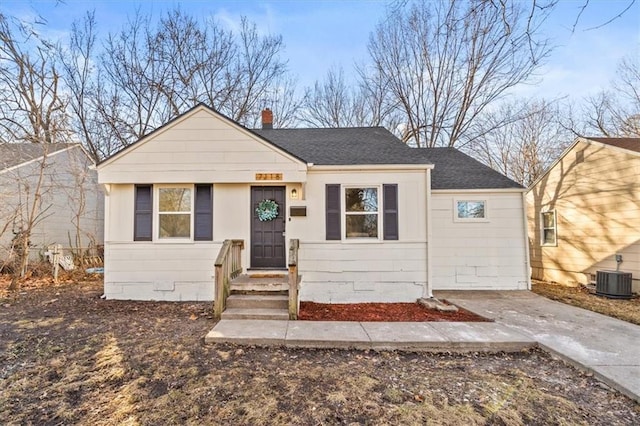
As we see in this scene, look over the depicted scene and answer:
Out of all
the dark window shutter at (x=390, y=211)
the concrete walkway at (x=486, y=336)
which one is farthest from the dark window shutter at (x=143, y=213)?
the dark window shutter at (x=390, y=211)

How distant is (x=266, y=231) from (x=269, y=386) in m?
4.28

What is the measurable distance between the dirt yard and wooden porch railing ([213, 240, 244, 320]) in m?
0.69

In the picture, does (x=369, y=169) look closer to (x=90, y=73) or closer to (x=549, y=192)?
(x=549, y=192)

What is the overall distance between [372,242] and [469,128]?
491 inches

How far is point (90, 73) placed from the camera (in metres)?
14.7

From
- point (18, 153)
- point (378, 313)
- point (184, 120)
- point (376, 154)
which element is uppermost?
point (18, 153)

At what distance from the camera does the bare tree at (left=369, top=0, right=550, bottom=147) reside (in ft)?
47.9

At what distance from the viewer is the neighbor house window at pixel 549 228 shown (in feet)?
35.0

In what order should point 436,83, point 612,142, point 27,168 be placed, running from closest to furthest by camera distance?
point 612,142
point 27,168
point 436,83

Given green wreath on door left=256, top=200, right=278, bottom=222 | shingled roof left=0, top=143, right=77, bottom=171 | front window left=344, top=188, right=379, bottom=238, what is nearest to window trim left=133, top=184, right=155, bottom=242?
green wreath on door left=256, top=200, right=278, bottom=222

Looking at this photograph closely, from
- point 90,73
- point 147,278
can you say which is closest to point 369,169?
point 147,278

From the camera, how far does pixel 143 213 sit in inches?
281

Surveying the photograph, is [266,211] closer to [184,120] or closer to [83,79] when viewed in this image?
[184,120]

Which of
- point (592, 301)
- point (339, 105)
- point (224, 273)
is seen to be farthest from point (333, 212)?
point (339, 105)
